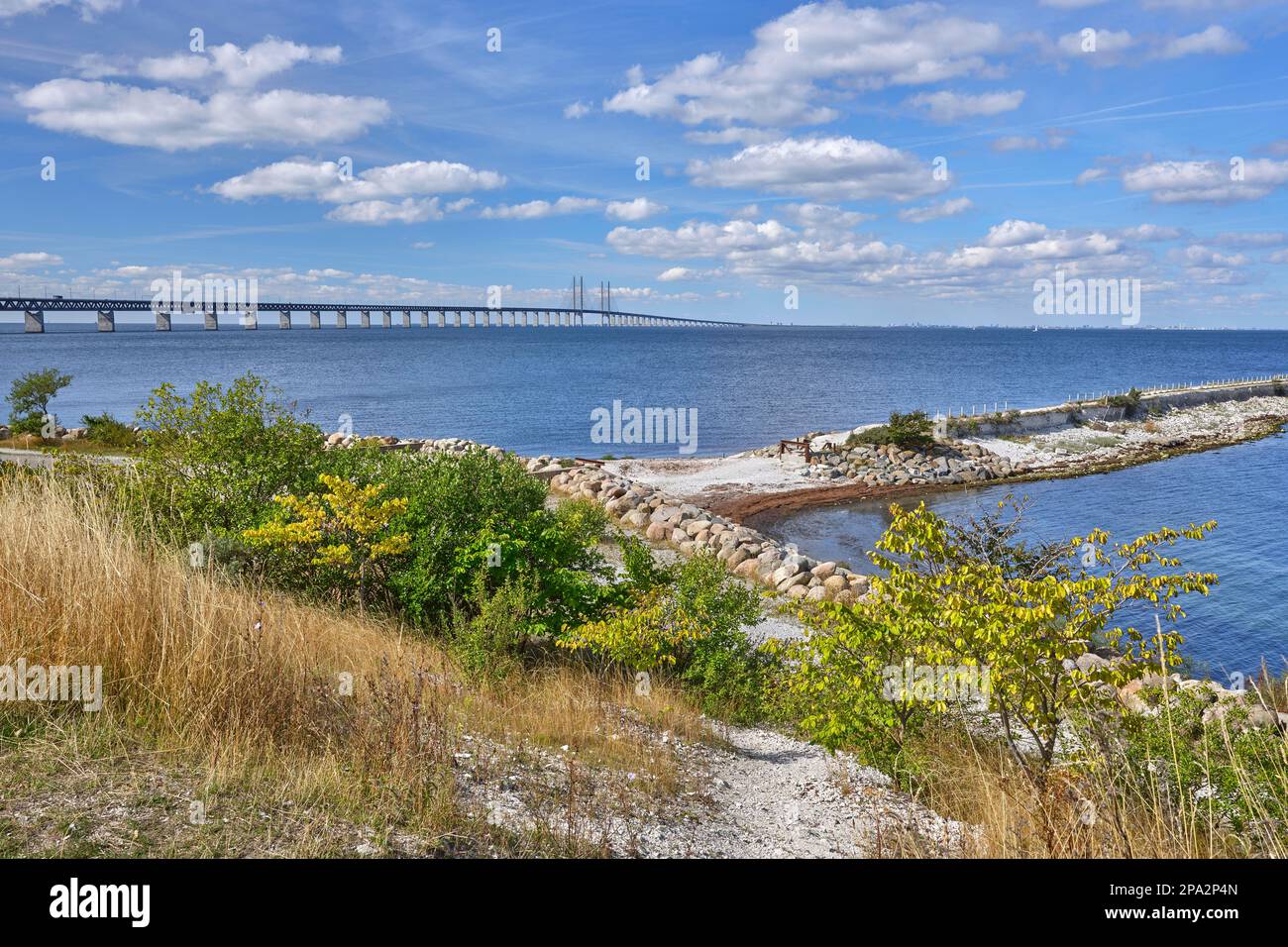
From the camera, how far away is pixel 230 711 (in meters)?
6.09

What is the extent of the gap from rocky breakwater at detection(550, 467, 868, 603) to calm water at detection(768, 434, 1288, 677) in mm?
3451

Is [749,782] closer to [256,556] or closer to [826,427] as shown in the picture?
[256,556]

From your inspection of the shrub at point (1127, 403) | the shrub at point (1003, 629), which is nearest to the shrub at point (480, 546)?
the shrub at point (1003, 629)

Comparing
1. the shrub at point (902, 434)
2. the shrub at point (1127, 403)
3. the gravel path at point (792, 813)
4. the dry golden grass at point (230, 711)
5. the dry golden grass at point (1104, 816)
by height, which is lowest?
the gravel path at point (792, 813)

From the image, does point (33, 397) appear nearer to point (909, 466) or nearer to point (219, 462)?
point (219, 462)

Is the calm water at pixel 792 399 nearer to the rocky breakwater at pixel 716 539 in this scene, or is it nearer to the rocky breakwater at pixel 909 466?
the rocky breakwater at pixel 909 466

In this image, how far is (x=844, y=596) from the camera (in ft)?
55.3

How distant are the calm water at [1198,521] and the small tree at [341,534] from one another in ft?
45.4

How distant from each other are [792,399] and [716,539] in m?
51.9

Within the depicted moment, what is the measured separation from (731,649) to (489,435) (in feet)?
144

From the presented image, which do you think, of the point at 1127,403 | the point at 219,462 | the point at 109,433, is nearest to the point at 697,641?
the point at 219,462

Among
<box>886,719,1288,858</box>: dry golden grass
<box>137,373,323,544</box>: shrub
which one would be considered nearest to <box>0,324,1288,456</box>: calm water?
<box>137,373,323,544</box>: shrub

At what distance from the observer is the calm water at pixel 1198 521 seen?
56.5ft
